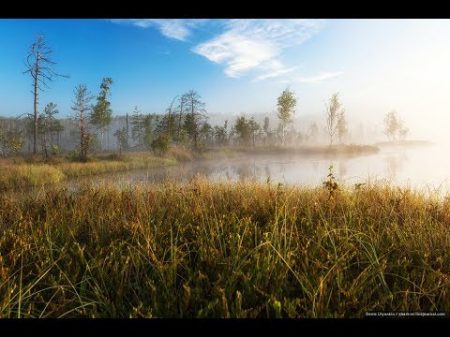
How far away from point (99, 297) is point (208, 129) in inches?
1863

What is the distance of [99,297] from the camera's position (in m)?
2.56

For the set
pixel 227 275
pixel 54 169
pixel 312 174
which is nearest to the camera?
pixel 227 275

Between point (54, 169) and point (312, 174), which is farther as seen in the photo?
point (54, 169)

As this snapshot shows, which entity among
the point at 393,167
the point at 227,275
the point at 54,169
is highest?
the point at 393,167

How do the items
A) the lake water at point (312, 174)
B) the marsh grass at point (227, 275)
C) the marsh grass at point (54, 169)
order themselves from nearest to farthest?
1. the marsh grass at point (227, 275)
2. the lake water at point (312, 174)
3. the marsh grass at point (54, 169)

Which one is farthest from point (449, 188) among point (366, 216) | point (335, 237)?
point (335, 237)

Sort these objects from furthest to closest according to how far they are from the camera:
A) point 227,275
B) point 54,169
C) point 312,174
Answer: point 54,169
point 312,174
point 227,275

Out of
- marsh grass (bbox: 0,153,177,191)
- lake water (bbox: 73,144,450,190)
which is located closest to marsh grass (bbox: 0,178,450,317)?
lake water (bbox: 73,144,450,190)

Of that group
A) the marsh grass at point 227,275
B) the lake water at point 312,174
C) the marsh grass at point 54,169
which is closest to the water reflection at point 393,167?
the lake water at point 312,174

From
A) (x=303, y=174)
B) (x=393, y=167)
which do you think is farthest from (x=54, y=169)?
(x=393, y=167)

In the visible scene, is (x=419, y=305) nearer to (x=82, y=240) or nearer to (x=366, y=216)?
(x=366, y=216)

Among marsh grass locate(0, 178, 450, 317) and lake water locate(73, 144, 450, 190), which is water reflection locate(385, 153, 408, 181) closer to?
lake water locate(73, 144, 450, 190)

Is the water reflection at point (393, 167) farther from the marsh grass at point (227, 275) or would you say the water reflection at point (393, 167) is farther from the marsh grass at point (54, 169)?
the marsh grass at point (54, 169)

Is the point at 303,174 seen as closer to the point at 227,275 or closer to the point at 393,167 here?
the point at 393,167
